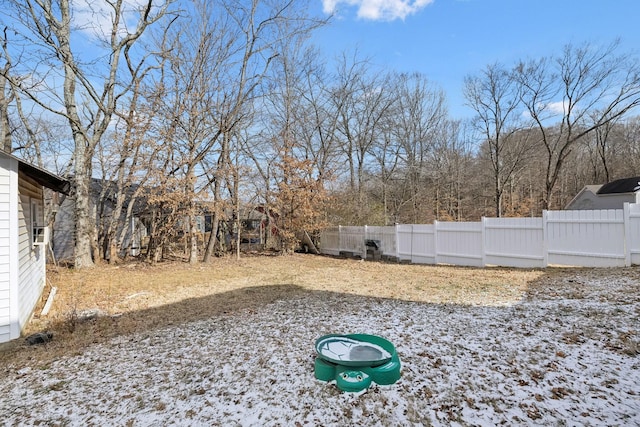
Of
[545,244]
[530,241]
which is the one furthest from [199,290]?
[545,244]

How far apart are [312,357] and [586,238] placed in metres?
7.30

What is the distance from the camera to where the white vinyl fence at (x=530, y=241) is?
22.2ft

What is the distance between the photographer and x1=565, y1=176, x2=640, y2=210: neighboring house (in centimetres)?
1658

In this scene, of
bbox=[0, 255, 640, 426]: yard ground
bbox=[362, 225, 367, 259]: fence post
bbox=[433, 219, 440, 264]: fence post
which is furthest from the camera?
bbox=[362, 225, 367, 259]: fence post

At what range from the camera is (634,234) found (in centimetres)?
660

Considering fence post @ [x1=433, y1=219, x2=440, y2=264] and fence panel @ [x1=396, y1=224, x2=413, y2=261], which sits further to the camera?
fence panel @ [x1=396, y1=224, x2=413, y2=261]

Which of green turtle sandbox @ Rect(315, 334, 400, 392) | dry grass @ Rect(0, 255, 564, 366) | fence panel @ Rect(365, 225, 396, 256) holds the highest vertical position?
fence panel @ Rect(365, 225, 396, 256)

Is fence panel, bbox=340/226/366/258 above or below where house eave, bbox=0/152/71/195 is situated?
below

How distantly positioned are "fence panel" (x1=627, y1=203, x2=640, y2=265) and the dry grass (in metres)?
1.76

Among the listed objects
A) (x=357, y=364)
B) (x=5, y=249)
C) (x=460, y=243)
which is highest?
(x=5, y=249)

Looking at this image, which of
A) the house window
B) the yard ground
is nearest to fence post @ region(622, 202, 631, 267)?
the yard ground

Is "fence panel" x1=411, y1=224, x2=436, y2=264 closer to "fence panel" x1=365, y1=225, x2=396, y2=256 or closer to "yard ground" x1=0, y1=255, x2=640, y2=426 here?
"fence panel" x1=365, y1=225, x2=396, y2=256

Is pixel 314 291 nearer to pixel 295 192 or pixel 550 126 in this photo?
pixel 295 192

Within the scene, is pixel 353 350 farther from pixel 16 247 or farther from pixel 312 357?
pixel 16 247
